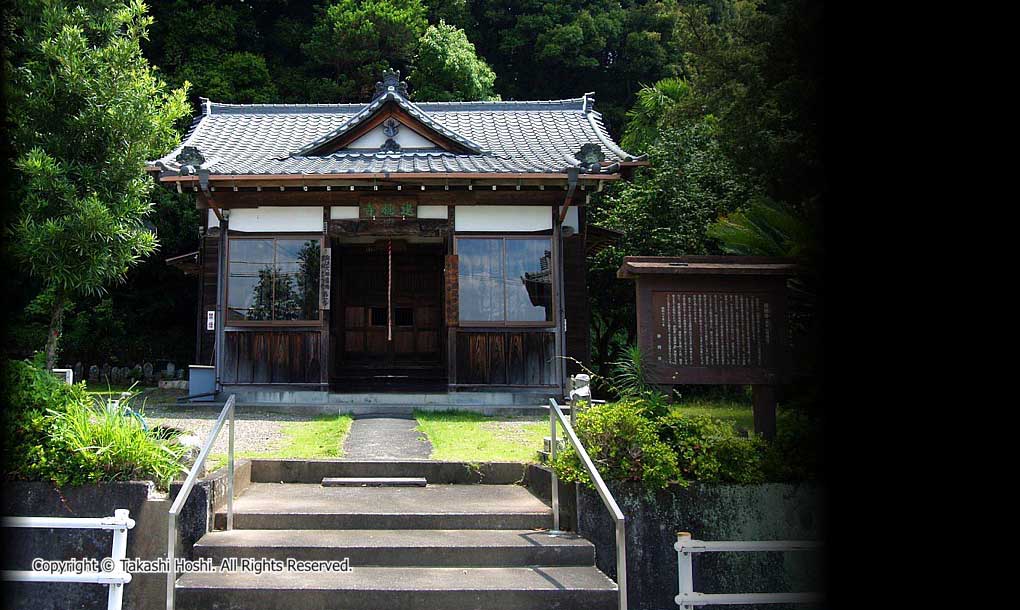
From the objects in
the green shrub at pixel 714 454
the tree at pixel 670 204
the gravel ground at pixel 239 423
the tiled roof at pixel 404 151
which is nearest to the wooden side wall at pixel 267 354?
the gravel ground at pixel 239 423

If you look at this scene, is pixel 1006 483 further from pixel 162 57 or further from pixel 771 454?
pixel 162 57

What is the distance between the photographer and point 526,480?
6.32 m

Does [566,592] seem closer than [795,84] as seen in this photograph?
Yes

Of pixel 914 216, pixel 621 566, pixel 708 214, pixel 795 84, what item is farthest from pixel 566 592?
pixel 708 214

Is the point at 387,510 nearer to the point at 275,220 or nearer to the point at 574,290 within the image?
the point at 275,220

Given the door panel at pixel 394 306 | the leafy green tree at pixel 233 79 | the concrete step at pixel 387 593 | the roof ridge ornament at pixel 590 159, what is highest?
the leafy green tree at pixel 233 79

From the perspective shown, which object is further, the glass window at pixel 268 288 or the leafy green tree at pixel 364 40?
the leafy green tree at pixel 364 40

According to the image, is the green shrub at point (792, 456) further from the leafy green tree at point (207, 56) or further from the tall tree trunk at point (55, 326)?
the leafy green tree at point (207, 56)

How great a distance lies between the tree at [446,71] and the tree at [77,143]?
46.4 ft

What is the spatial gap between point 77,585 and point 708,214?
41.7ft

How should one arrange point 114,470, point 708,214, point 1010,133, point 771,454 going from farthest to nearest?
point 708,214 < point 771,454 < point 114,470 < point 1010,133

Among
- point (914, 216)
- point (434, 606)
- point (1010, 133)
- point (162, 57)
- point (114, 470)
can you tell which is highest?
point (162, 57)

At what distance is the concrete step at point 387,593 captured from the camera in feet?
14.2

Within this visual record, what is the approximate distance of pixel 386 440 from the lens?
805 cm
